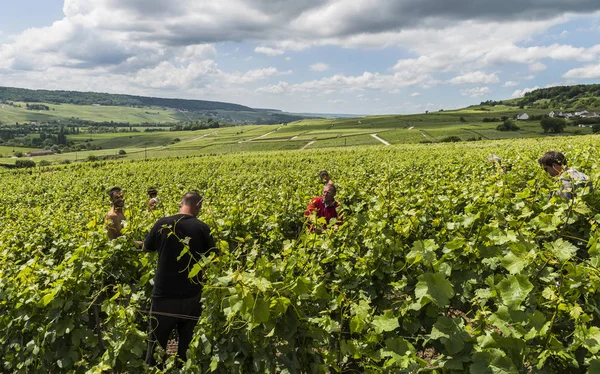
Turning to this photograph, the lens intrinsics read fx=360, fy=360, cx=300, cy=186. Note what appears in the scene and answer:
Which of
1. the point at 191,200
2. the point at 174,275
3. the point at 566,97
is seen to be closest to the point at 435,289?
the point at 174,275

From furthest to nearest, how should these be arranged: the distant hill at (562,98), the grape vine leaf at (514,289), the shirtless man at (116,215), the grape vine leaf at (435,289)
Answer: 1. the distant hill at (562,98)
2. the shirtless man at (116,215)
3. the grape vine leaf at (435,289)
4. the grape vine leaf at (514,289)

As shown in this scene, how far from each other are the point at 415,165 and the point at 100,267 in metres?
15.5

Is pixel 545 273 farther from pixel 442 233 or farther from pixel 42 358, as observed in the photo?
pixel 42 358

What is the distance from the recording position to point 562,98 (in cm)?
14912

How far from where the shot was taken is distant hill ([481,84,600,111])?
13150cm

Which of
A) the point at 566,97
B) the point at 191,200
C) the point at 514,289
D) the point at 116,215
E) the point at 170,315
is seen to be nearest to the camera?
the point at 514,289

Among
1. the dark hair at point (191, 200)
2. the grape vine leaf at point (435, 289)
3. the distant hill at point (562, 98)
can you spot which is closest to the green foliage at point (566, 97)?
the distant hill at point (562, 98)

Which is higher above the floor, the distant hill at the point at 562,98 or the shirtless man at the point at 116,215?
the distant hill at the point at 562,98

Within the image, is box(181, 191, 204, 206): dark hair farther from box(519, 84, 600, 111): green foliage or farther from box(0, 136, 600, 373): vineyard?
box(519, 84, 600, 111): green foliage

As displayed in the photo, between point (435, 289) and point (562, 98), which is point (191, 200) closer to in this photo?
point (435, 289)

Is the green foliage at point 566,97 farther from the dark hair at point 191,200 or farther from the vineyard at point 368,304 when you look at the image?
the dark hair at point 191,200

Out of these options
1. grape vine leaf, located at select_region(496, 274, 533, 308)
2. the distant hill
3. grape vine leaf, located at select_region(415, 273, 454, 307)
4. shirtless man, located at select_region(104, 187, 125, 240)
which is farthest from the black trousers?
the distant hill

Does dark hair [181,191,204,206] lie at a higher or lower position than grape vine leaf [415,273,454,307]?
higher

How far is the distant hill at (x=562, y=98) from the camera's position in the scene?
13150 centimetres
